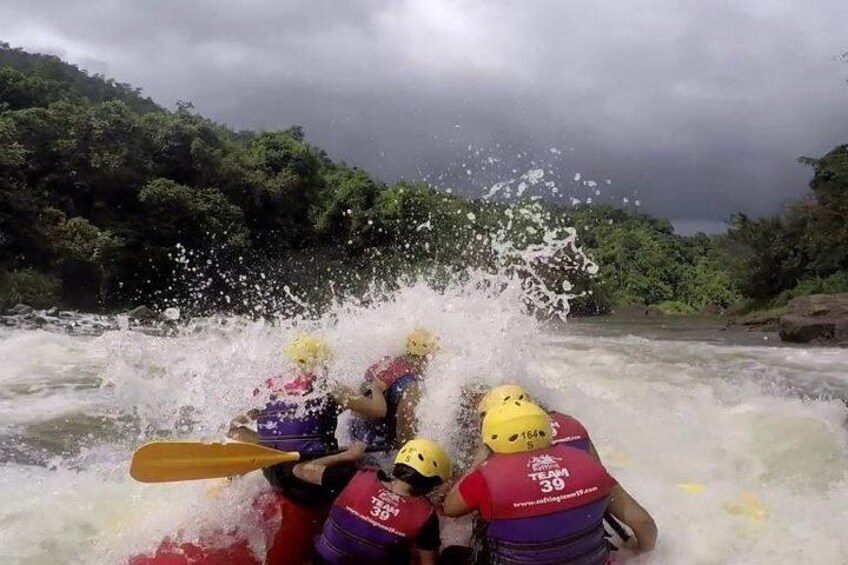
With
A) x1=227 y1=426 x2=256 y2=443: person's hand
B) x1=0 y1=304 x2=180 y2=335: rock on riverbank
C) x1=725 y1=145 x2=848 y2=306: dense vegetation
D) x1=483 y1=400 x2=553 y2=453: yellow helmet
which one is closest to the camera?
x1=483 y1=400 x2=553 y2=453: yellow helmet

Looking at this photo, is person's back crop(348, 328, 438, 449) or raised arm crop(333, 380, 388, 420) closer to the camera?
raised arm crop(333, 380, 388, 420)

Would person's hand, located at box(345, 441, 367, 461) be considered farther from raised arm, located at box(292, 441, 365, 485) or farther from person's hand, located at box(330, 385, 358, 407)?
person's hand, located at box(330, 385, 358, 407)

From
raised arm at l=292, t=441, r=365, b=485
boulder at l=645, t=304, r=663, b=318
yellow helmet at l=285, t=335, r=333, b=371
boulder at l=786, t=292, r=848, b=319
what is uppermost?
yellow helmet at l=285, t=335, r=333, b=371

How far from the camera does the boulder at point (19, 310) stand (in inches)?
735

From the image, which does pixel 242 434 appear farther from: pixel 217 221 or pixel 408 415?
pixel 217 221

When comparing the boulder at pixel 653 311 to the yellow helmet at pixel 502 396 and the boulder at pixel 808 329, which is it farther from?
the yellow helmet at pixel 502 396

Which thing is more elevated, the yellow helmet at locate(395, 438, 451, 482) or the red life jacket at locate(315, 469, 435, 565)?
the yellow helmet at locate(395, 438, 451, 482)

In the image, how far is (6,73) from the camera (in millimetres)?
28359

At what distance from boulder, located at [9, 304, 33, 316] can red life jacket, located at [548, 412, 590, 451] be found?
18.1m

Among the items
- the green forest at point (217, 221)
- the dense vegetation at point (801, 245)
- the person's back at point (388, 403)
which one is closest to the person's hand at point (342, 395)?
the person's back at point (388, 403)

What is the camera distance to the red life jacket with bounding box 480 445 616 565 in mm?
3107

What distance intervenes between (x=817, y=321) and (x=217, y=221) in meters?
20.4

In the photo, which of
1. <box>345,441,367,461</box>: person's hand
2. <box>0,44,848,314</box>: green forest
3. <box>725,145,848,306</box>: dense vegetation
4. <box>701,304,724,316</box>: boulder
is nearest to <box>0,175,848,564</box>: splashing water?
<box>345,441,367,461</box>: person's hand

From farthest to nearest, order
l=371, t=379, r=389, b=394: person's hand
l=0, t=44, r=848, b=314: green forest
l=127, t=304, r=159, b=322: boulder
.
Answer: l=0, t=44, r=848, b=314: green forest
l=127, t=304, r=159, b=322: boulder
l=371, t=379, r=389, b=394: person's hand
